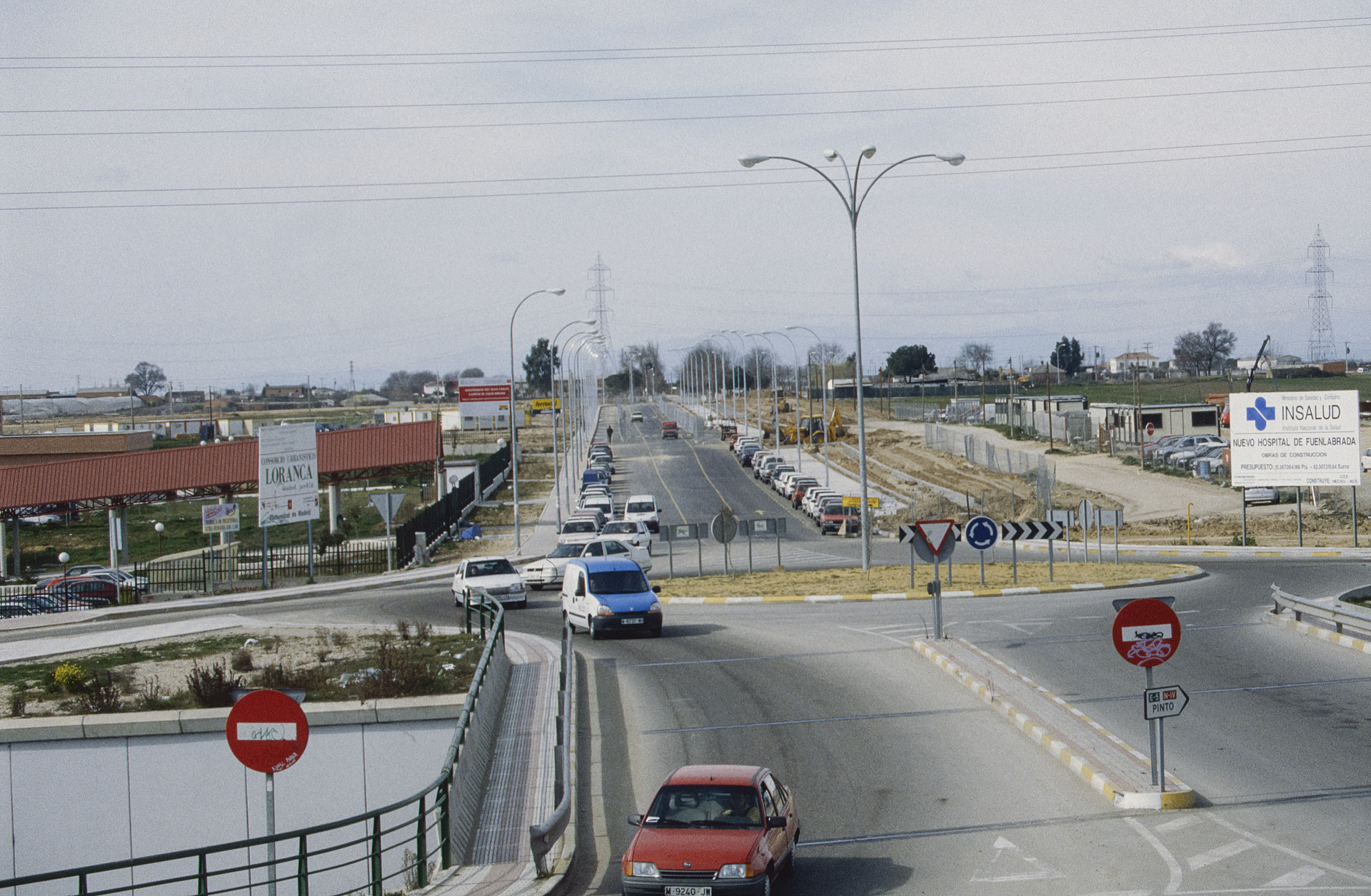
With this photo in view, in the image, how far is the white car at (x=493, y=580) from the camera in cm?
3069

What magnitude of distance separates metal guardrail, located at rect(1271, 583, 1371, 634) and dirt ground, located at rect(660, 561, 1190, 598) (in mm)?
7411

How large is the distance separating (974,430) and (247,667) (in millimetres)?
86300

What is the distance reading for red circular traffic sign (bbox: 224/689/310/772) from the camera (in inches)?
368

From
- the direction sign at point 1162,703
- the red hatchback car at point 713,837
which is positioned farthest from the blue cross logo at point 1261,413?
the red hatchback car at point 713,837

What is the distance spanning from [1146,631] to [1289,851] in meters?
2.43

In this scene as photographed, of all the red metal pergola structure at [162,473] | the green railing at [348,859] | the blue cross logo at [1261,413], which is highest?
the blue cross logo at [1261,413]

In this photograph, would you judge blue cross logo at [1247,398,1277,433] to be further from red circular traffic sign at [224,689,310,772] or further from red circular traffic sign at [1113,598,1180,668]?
red circular traffic sign at [224,689,310,772]

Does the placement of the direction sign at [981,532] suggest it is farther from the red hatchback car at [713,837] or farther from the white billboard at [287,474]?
the white billboard at [287,474]

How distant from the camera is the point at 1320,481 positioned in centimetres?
4119

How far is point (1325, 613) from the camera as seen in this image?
21766 millimetres

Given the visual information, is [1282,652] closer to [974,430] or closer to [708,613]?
[708,613]

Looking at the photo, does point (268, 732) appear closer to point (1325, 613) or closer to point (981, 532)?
point (981, 532)

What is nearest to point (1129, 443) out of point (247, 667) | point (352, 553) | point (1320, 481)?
point (1320, 481)

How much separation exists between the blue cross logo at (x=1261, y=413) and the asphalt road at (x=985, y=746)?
48.1ft
